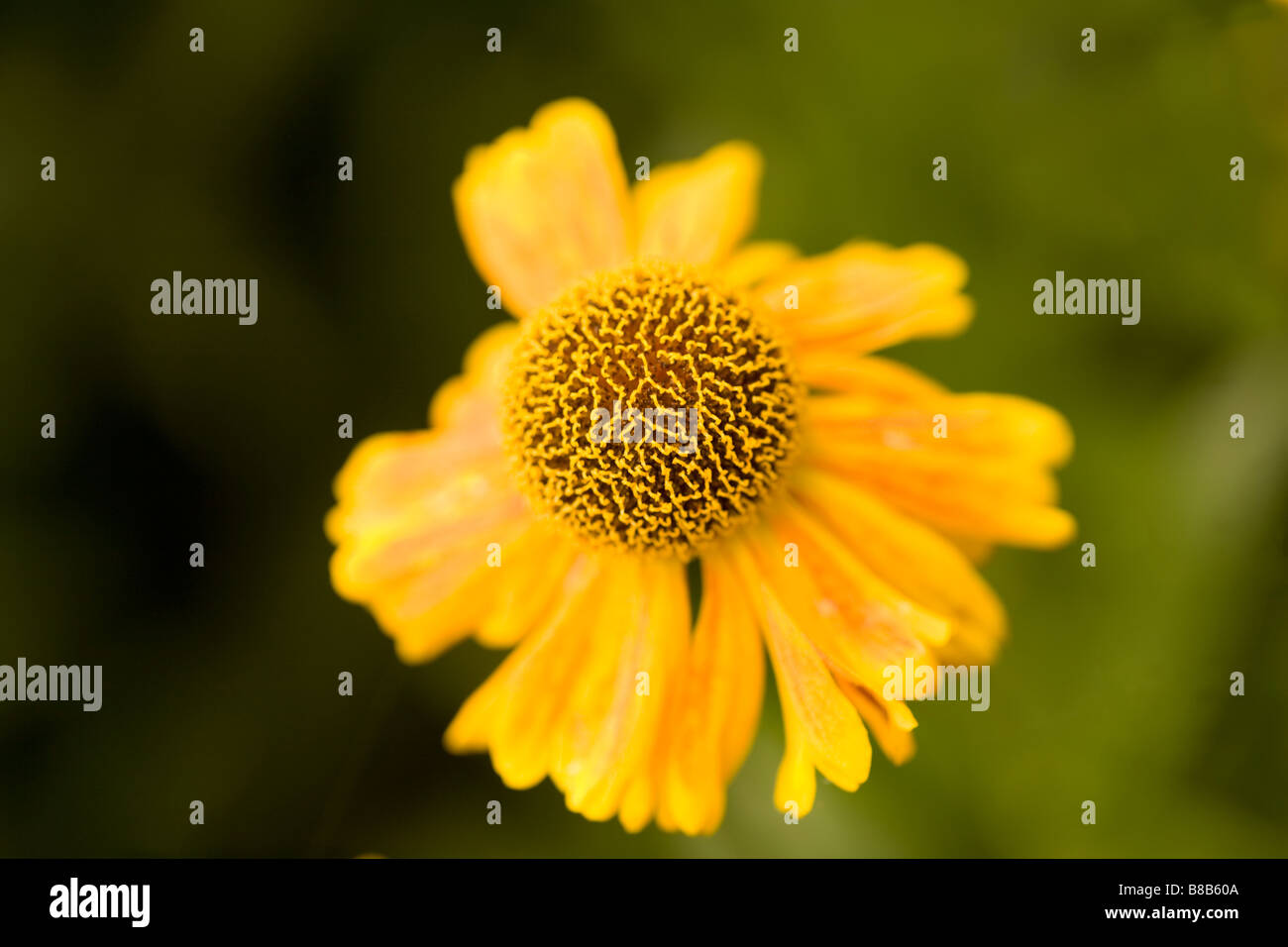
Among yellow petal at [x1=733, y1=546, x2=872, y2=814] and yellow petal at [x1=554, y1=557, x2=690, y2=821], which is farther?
yellow petal at [x1=554, y1=557, x2=690, y2=821]

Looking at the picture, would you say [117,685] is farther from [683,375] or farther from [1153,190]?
[1153,190]

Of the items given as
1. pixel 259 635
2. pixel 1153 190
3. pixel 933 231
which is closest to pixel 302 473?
pixel 259 635

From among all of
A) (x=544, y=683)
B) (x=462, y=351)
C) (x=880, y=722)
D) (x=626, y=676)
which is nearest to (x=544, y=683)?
(x=544, y=683)

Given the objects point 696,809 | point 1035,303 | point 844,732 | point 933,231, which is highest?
point 933,231

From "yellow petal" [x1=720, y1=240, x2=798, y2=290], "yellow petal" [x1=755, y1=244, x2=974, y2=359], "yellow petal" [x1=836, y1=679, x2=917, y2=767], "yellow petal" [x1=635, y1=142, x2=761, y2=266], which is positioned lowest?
"yellow petal" [x1=836, y1=679, x2=917, y2=767]

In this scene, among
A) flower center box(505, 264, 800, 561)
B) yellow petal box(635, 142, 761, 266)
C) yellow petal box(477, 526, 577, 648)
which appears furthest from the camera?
yellow petal box(635, 142, 761, 266)

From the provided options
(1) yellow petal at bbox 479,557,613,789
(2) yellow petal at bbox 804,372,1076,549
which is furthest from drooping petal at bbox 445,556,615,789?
(2) yellow petal at bbox 804,372,1076,549

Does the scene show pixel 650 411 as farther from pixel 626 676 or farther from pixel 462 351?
pixel 462 351

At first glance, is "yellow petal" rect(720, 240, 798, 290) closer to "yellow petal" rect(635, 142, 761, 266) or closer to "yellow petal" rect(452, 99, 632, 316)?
"yellow petal" rect(635, 142, 761, 266)

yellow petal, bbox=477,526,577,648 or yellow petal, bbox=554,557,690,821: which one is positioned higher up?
yellow petal, bbox=477,526,577,648
